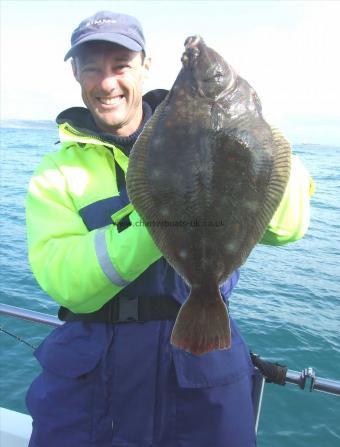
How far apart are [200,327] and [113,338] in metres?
0.64

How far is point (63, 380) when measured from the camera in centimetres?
254

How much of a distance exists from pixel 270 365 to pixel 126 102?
74.7 inches

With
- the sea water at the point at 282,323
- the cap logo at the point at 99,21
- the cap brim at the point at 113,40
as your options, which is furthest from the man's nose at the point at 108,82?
the sea water at the point at 282,323

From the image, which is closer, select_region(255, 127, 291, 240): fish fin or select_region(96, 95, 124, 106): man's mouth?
select_region(255, 127, 291, 240): fish fin

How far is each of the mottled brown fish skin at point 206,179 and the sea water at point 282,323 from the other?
1525 millimetres

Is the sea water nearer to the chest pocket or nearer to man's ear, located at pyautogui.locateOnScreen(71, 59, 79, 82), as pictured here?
man's ear, located at pyautogui.locateOnScreen(71, 59, 79, 82)

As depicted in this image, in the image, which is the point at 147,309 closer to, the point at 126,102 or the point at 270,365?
the point at 270,365

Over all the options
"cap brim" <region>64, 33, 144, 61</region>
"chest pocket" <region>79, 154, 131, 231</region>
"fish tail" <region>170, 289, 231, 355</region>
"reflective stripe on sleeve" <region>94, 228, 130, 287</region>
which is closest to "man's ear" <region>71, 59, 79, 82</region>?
A: "cap brim" <region>64, 33, 144, 61</region>

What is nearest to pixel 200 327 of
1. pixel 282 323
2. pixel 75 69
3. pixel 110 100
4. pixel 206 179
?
pixel 206 179

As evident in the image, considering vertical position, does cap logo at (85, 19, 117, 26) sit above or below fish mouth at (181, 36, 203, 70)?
above

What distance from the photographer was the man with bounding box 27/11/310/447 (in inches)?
93.7

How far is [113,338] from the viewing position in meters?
2.49

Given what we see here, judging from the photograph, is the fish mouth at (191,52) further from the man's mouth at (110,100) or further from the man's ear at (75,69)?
the man's ear at (75,69)

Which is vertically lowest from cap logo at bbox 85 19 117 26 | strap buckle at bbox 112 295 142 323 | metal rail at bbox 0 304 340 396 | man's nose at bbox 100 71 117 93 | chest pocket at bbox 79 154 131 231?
metal rail at bbox 0 304 340 396
